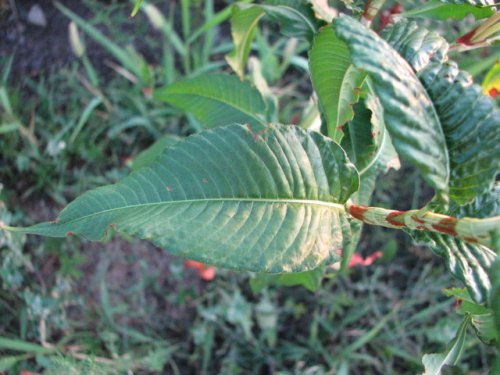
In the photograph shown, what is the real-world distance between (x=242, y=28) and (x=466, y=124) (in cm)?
78

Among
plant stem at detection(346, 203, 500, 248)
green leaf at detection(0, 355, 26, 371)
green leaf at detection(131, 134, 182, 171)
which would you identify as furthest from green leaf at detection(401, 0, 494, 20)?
green leaf at detection(0, 355, 26, 371)

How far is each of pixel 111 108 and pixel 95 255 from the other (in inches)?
26.6

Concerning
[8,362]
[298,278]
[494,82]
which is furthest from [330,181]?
[8,362]

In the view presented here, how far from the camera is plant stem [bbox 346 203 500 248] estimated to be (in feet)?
2.22

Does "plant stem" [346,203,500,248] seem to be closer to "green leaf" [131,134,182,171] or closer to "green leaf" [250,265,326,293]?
"green leaf" [250,265,326,293]

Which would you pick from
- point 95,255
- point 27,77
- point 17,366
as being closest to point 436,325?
point 95,255

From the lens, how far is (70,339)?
187 cm

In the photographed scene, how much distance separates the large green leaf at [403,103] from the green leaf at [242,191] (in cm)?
20

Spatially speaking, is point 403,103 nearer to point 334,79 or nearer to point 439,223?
point 439,223

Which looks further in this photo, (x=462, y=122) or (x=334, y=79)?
(x=334, y=79)

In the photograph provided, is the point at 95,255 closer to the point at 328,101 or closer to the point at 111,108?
the point at 111,108

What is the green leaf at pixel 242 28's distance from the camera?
1.26 m

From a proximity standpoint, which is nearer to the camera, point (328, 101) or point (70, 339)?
point (328, 101)

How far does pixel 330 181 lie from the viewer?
0.87 m
